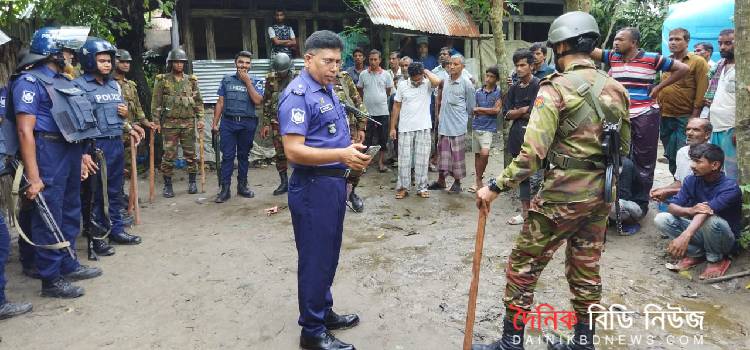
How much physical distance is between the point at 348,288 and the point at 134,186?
10.7 ft

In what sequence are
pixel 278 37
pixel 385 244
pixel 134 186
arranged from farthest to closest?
pixel 278 37 → pixel 134 186 → pixel 385 244

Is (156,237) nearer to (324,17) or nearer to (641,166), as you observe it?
(641,166)

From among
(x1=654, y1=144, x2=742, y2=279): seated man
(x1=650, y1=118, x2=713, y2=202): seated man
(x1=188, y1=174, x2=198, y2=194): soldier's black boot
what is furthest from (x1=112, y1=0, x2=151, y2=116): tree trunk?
(x1=654, y1=144, x2=742, y2=279): seated man

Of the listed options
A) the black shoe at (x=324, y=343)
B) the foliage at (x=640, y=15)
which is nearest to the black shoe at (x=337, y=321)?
the black shoe at (x=324, y=343)

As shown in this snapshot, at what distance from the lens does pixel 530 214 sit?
309cm

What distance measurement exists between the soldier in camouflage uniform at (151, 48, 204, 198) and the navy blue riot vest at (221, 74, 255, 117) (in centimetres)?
61

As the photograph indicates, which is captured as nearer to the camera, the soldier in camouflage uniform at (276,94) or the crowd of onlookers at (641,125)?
the crowd of onlookers at (641,125)

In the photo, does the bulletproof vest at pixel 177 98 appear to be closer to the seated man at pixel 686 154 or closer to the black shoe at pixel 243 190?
the black shoe at pixel 243 190


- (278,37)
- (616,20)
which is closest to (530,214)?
(278,37)

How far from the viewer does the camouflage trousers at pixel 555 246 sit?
300 cm

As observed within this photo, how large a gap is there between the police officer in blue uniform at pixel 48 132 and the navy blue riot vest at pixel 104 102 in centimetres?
97

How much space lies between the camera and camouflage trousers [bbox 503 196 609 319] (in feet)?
9.84

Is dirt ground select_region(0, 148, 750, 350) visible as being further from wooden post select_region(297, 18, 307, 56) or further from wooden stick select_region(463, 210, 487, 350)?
wooden post select_region(297, 18, 307, 56)

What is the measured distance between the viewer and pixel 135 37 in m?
8.88
